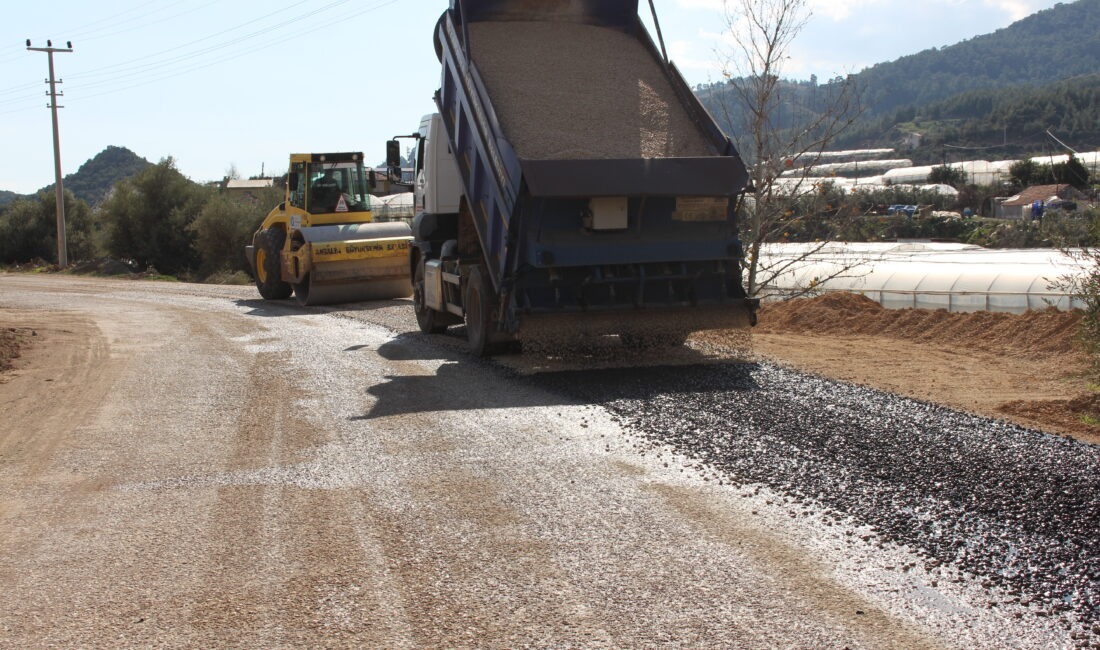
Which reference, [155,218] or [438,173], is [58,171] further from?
[438,173]

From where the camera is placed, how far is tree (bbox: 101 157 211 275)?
132 ft

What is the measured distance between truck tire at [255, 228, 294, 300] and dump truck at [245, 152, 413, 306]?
0.03 m

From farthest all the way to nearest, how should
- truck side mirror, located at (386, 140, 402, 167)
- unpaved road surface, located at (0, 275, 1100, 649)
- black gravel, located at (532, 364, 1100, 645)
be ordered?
truck side mirror, located at (386, 140, 402, 167) < black gravel, located at (532, 364, 1100, 645) < unpaved road surface, located at (0, 275, 1100, 649)

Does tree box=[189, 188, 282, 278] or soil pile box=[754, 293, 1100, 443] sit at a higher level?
tree box=[189, 188, 282, 278]

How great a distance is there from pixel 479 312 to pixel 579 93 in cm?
258

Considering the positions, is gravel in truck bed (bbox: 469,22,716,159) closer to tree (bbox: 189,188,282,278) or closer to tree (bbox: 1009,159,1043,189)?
tree (bbox: 189,188,282,278)

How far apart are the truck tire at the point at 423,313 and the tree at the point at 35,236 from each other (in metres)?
38.6

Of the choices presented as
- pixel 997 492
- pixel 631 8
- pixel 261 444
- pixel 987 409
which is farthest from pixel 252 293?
pixel 997 492

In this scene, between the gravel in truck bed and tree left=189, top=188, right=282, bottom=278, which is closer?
the gravel in truck bed

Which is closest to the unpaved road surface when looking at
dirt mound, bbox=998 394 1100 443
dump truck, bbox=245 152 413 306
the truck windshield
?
dirt mound, bbox=998 394 1100 443

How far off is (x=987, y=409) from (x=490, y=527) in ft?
15.3

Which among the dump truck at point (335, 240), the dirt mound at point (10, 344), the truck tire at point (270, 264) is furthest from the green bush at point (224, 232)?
the dirt mound at point (10, 344)

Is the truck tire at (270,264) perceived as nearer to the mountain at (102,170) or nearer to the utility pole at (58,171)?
the utility pole at (58,171)

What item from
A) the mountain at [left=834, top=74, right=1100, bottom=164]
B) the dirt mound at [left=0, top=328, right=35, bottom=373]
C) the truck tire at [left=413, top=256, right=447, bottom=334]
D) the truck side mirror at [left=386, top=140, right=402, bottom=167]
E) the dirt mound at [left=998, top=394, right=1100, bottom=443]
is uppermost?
the mountain at [left=834, top=74, right=1100, bottom=164]
